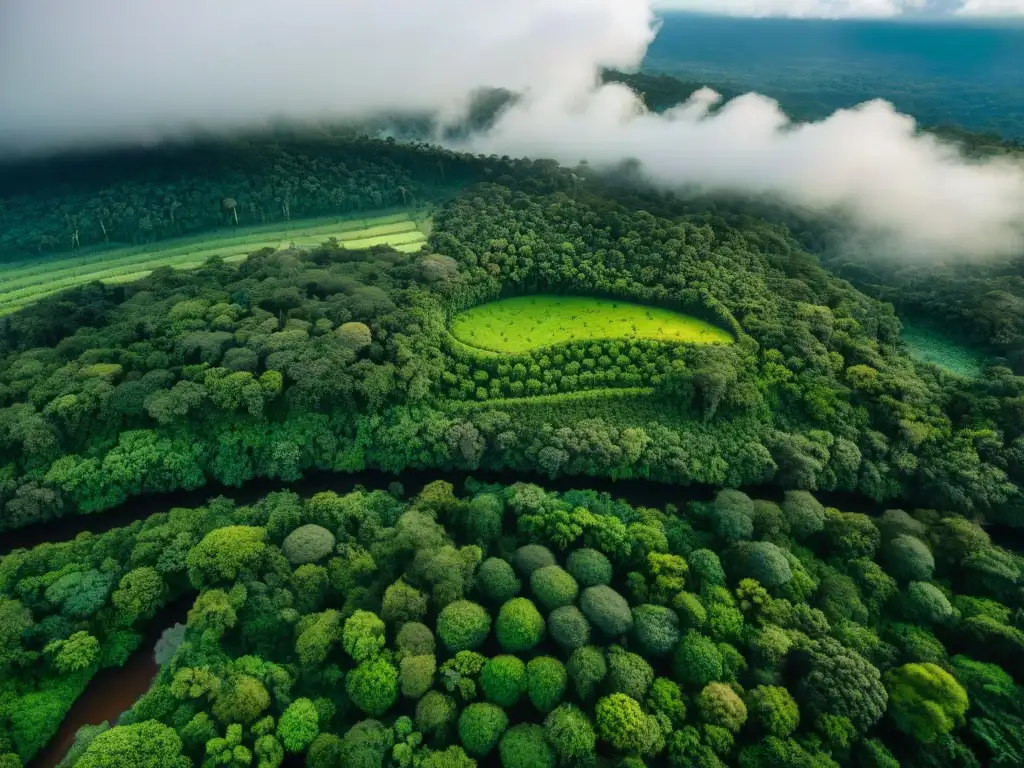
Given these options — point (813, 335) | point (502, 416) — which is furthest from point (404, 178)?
point (813, 335)

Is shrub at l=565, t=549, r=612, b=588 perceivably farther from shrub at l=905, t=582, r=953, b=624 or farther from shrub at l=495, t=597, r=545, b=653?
shrub at l=905, t=582, r=953, b=624

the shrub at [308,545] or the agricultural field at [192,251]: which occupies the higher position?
the agricultural field at [192,251]

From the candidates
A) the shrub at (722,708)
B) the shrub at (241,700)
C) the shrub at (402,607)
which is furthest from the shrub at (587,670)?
the shrub at (241,700)

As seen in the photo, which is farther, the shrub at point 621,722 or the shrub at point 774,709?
the shrub at point 774,709

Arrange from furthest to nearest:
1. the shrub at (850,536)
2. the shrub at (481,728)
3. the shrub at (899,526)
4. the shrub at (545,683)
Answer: the shrub at (899,526) < the shrub at (850,536) < the shrub at (545,683) < the shrub at (481,728)

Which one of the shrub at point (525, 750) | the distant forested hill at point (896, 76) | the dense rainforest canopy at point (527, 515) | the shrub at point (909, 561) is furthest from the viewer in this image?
the distant forested hill at point (896, 76)

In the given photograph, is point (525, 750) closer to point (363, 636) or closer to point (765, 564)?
point (363, 636)

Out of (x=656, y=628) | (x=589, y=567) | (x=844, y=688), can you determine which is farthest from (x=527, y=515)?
(x=844, y=688)

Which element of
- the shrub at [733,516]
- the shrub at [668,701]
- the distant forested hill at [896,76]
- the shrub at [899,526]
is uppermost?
the distant forested hill at [896,76]

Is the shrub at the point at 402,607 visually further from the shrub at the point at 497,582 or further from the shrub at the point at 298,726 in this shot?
the shrub at the point at 298,726
